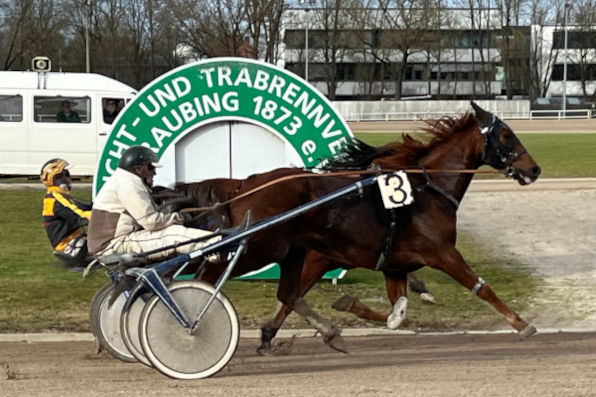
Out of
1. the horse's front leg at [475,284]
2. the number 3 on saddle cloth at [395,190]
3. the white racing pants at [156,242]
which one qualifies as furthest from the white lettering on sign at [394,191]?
the white racing pants at [156,242]

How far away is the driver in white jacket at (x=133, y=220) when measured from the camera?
6.06 metres

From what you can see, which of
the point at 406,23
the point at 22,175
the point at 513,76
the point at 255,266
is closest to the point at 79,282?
the point at 255,266

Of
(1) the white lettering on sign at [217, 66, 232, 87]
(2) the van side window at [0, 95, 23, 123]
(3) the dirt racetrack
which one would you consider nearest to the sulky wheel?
(3) the dirt racetrack

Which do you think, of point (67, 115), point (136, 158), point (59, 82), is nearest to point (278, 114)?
point (136, 158)

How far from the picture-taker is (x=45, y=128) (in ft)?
Answer: 65.3

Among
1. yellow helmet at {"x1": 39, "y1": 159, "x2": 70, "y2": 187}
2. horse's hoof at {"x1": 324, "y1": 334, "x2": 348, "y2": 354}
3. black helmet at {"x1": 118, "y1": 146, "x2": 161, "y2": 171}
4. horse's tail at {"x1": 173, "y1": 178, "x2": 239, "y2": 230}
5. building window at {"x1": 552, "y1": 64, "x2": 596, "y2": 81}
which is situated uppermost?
building window at {"x1": 552, "y1": 64, "x2": 596, "y2": 81}

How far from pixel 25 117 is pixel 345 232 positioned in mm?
14597

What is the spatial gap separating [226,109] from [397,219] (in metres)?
2.95

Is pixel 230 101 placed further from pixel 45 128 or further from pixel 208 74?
pixel 45 128

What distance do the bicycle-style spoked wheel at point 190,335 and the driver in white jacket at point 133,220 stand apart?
1.28 ft

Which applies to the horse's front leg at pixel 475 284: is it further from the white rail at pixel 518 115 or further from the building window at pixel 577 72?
the building window at pixel 577 72

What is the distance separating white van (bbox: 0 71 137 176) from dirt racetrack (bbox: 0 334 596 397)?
12.9 metres

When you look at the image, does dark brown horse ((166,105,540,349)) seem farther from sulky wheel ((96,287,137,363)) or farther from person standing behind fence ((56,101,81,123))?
person standing behind fence ((56,101,81,123))

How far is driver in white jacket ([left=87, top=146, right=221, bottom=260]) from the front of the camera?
6.06 m
